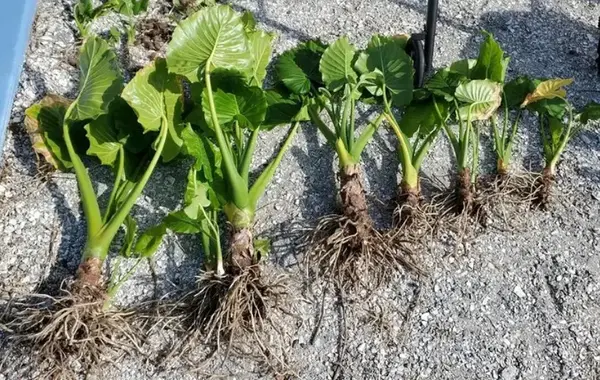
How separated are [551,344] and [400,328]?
0.88 ft

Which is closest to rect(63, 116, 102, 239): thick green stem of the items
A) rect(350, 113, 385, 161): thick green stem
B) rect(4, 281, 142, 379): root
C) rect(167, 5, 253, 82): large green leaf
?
rect(4, 281, 142, 379): root

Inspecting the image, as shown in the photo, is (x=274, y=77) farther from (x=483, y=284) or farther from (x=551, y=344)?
(x=551, y=344)

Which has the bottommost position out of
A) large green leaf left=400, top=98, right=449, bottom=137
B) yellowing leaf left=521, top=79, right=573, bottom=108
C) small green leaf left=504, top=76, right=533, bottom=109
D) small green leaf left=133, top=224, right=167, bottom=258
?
small green leaf left=133, top=224, right=167, bottom=258

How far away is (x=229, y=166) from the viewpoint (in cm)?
133

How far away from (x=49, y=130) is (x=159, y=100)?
0.78 feet

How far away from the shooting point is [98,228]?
4.30 feet

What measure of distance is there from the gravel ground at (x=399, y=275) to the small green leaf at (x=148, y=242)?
4 centimetres

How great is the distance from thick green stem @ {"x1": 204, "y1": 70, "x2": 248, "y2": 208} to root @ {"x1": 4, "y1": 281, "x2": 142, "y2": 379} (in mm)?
286

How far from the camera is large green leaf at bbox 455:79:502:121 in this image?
1.49 meters

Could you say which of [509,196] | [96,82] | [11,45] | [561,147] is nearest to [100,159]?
[96,82]

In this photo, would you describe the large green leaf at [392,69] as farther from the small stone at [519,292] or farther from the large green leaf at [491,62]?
the small stone at [519,292]

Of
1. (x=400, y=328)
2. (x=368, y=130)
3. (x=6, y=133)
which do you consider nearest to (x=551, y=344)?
(x=400, y=328)

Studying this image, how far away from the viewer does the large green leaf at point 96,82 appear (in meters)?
1.37

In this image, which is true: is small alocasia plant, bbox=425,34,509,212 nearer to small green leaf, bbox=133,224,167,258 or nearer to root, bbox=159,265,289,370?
root, bbox=159,265,289,370
